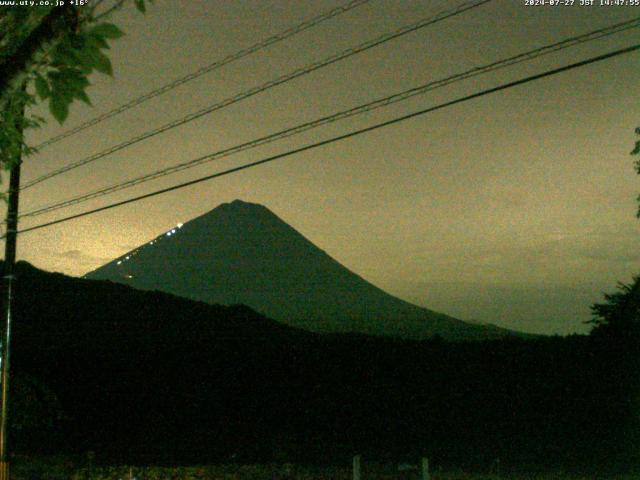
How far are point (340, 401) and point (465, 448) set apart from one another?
14.4ft

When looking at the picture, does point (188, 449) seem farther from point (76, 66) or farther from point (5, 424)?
point (76, 66)

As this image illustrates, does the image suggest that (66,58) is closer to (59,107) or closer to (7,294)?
(59,107)

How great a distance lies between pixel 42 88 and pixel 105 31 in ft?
1.43

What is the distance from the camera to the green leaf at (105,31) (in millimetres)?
3535

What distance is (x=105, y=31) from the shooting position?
3.54 metres

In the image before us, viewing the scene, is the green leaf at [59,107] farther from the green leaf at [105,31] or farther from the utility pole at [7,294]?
the utility pole at [7,294]

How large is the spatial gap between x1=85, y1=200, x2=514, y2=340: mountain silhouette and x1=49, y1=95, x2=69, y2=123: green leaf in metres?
108

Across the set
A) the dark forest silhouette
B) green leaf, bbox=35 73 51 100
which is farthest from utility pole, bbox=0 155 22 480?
green leaf, bbox=35 73 51 100

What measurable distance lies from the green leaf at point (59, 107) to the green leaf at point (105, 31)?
364mm

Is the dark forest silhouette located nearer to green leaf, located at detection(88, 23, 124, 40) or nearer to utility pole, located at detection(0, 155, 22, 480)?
utility pole, located at detection(0, 155, 22, 480)

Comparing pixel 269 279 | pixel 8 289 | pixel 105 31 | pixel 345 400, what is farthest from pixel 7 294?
pixel 269 279

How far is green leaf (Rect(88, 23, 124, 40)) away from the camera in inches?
139

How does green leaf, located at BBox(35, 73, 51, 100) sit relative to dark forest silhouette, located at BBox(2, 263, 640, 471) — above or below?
above

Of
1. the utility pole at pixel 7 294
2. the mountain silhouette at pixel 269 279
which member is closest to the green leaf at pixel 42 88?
the utility pole at pixel 7 294
